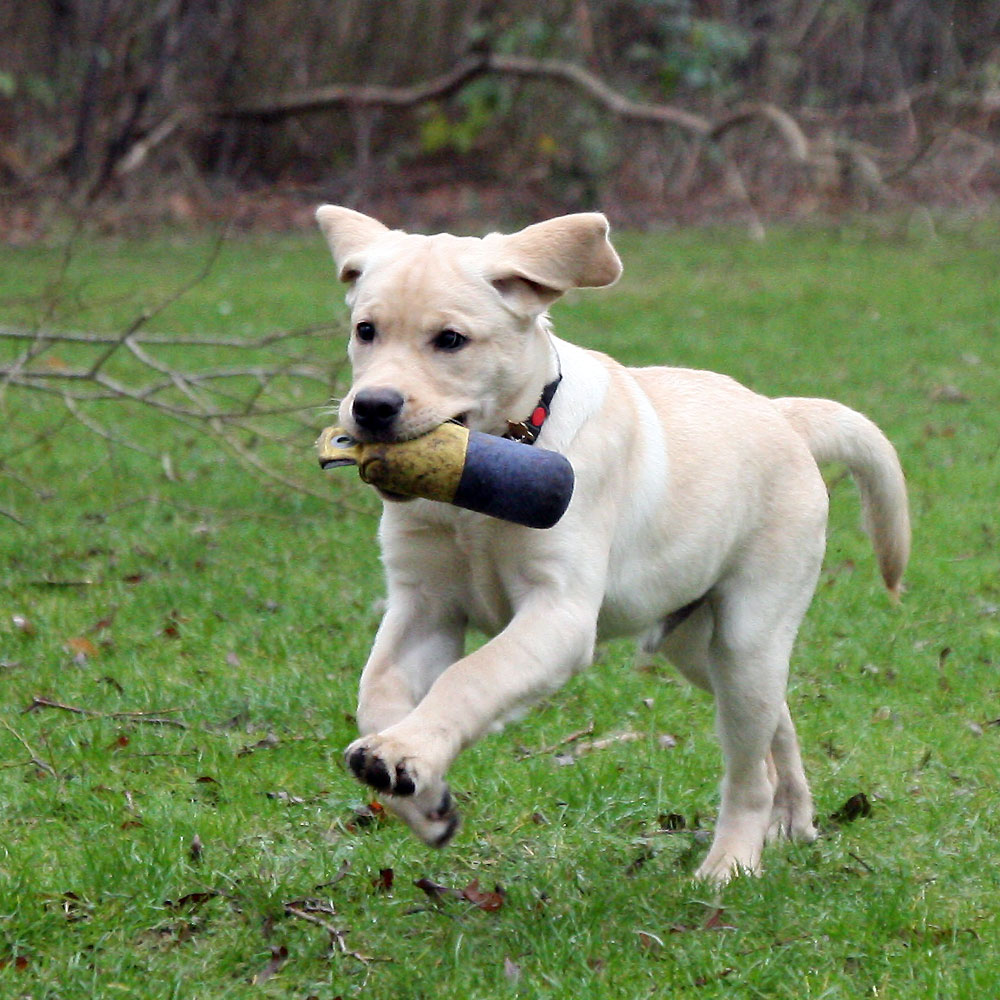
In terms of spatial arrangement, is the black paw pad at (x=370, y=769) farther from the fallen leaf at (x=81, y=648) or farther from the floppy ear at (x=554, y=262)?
the fallen leaf at (x=81, y=648)

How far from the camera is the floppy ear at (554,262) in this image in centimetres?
400

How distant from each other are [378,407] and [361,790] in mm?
1581

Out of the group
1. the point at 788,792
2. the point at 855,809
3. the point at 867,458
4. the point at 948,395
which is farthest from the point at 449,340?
the point at 948,395

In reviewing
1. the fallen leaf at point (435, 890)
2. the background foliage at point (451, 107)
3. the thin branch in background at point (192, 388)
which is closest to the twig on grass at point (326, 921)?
the fallen leaf at point (435, 890)

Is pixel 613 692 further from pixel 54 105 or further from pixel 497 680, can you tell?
pixel 54 105

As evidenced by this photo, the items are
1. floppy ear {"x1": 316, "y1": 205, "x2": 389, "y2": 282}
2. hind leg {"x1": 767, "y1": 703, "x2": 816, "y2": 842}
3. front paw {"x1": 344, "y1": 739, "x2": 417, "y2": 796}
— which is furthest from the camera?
hind leg {"x1": 767, "y1": 703, "x2": 816, "y2": 842}

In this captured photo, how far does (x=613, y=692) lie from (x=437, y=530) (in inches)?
76.6

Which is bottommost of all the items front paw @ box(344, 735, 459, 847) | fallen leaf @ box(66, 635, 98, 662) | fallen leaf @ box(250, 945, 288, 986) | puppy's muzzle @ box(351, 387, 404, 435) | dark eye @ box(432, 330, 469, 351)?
fallen leaf @ box(66, 635, 98, 662)

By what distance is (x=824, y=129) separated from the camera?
18.9 m

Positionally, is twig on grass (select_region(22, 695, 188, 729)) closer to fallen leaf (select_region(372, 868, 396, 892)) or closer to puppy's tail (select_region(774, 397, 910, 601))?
fallen leaf (select_region(372, 868, 396, 892))

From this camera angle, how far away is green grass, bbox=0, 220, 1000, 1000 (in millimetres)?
3758

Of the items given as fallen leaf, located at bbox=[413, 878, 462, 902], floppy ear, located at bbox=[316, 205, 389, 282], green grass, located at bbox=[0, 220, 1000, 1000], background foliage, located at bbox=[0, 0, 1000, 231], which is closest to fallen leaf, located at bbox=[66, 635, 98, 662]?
green grass, located at bbox=[0, 220, 1000, 1000]

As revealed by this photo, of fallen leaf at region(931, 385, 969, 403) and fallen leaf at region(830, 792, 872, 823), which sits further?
fallen leaf at region(931, 385, 969, 403)

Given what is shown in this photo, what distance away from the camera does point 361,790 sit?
4.82m
